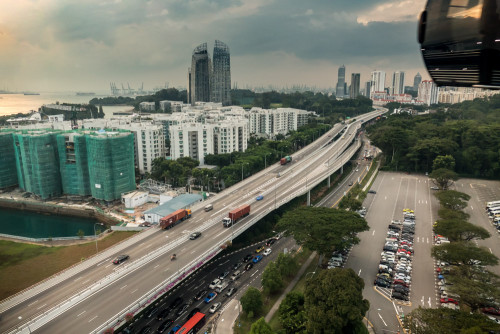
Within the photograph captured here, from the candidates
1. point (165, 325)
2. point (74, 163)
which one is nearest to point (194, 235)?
point (165, 325)

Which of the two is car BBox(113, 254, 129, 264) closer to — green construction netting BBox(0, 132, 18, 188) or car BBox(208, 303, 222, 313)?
car BBox(208, 303, 222, 313)

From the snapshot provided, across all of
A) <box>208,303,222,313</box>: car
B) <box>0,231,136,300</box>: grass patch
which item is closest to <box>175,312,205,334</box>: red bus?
<box>208,303,222,313</box>: car

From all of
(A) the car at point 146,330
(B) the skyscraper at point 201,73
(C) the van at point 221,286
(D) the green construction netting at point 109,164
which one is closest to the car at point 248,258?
(C) the van at point 221,286

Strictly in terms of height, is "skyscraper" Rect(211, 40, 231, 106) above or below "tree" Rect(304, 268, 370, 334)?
above

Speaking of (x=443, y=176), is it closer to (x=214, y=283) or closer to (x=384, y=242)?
(x=384, y=242)

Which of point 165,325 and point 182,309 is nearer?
point 165,325

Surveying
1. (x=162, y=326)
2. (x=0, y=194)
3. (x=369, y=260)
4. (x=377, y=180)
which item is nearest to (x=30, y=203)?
(x=0, y=194)

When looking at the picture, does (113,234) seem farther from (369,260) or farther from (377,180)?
(377,180)
